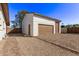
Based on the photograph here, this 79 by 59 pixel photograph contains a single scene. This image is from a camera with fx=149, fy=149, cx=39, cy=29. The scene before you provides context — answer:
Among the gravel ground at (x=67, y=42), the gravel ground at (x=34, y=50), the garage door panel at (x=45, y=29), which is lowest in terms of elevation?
the gravel ground at (x=34, y=50)

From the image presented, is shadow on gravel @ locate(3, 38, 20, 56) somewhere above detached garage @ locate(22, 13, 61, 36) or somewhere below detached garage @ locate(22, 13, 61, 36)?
below

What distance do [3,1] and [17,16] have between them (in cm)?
2313

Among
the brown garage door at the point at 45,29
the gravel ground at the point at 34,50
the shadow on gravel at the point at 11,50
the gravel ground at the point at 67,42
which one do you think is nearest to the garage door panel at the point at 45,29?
the brown garage door at the point at 45,29

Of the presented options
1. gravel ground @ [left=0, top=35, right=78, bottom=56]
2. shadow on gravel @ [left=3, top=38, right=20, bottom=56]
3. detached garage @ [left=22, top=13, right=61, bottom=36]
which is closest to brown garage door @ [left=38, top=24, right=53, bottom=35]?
detached garage @ [left=22, top=13, right=61, bottom=36]

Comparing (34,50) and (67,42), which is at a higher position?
(67,42)

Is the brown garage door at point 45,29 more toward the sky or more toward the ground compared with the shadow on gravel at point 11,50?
more toward the sky

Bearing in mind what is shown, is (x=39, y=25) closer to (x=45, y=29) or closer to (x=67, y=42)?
(x=45, y=29)

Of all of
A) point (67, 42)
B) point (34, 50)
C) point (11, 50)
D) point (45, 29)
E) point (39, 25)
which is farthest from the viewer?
point (45, 29)

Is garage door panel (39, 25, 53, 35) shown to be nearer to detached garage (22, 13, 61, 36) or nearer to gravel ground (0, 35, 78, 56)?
detached garage (22, 13, 61, 36)

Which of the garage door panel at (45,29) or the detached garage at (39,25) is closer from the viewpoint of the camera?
the detached garage at (39,25)

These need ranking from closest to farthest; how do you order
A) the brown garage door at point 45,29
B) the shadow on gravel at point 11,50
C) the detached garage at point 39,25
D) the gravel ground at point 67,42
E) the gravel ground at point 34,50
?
1. the shadow on gravel at point 11,50
2. the gravel ground at point 34,50
3. the gravel ground at point 67,42
4. the detached garage at point 39,25
5. the brown garage door at point 45,29

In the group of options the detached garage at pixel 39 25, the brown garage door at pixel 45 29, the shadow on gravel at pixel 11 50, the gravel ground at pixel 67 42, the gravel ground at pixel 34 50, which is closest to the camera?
the shadow on gravel at pixel 11 50

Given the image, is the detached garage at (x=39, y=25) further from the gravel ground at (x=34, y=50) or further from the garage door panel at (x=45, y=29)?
the gravel ground at (x=34, y=50)

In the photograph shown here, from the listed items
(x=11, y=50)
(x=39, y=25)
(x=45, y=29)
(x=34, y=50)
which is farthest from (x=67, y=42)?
(x=45, y=29)
